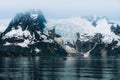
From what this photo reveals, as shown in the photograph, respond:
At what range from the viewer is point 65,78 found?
162625 mm

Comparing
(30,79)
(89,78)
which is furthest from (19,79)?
(89,78)

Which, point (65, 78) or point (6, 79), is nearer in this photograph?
point (6, 79)

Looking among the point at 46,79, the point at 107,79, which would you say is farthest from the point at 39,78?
the point at 107,79

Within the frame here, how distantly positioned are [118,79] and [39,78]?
98.2 ft

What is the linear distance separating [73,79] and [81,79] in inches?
125

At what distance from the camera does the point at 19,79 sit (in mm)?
151375

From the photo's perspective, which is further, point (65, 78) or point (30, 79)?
point (65, 78)

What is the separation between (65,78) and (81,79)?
26.4 feet

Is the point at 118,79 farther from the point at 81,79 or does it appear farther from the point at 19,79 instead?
the point at 19,79

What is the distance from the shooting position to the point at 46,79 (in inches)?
6088

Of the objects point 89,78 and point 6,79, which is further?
point 89,78

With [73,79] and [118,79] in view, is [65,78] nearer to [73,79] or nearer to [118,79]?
[73,79]


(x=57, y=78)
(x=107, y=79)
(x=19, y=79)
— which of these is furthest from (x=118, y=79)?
(x=19, y=79)

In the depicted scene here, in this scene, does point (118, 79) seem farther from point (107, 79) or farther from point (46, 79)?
point (46, 79)
